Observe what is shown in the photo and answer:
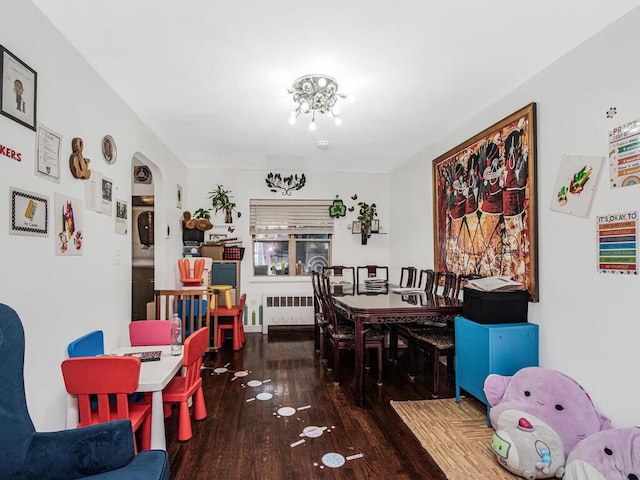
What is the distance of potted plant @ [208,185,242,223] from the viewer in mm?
5504

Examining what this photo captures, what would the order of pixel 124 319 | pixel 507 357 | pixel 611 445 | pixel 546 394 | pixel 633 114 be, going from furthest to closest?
pixel 124 319
pixel 507 357
pixel 546 394
pixel 633 114
pixel 611 445

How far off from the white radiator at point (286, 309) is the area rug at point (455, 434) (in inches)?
106

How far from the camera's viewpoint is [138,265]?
16.8 ft

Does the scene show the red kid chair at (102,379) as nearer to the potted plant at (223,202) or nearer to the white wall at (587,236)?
the white wall at (587,236)

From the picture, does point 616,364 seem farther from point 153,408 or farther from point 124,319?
point 124,319

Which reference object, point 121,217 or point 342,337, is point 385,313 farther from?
point 121,217

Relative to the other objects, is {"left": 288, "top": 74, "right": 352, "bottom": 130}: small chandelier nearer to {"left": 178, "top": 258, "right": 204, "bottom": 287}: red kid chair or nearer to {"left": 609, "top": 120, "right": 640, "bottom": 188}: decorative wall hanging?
{"left": 609, "top": 120, "right": 640, "bottom": 188}: decorative wall hanging

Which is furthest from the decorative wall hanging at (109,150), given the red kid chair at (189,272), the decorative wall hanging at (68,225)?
the red kid chair at (189,272)

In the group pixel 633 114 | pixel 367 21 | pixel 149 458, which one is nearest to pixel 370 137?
pixel 367 21

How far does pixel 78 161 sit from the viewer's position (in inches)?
91.7

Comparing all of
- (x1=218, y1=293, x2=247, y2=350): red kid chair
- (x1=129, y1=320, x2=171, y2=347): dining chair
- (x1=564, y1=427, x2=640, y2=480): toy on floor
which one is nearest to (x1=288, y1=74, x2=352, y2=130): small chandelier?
(x1=129, y1=320, x2=171, y2=347): dining chair

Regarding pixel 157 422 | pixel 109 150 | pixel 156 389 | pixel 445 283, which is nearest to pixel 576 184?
pixel 445 283

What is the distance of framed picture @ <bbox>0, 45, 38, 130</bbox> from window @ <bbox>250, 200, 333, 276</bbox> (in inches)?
152

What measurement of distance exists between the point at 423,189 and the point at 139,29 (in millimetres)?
3498
